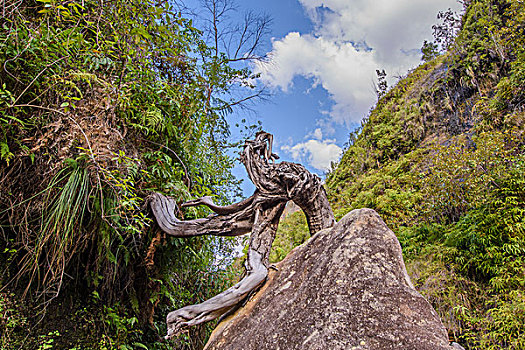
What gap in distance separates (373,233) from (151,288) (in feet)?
8.40

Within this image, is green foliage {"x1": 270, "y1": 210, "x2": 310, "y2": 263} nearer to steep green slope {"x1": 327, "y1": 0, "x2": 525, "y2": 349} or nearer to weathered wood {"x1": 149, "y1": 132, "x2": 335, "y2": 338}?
steep green slope {"x1": 327, "y1": 0, "x2": 525, "y2": 349}

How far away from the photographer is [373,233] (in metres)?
2.11

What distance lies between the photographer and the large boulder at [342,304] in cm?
155

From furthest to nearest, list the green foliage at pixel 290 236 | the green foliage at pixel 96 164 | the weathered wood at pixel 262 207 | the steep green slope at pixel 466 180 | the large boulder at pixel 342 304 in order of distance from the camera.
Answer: the green foliage at pixel 290 236
the steep green slope at pixel 466 180
the weathered wood at pixel 262 207
the green foliage at pixel 96 164
the large boulder at pixel 342 304

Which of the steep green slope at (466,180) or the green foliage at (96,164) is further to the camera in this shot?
the steep green slope at (466,180)

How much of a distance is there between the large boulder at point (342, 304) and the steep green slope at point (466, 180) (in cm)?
307

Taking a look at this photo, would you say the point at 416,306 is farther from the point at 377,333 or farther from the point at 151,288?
the point at 151,288

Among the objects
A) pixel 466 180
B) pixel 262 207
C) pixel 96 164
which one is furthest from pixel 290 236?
pixel 96 164

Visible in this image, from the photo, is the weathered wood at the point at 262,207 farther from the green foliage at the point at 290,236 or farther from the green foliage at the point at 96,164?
the green foliage at the point at 290,236

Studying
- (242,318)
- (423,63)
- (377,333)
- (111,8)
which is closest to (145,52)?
(111,8)

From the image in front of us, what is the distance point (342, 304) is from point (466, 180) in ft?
16.3

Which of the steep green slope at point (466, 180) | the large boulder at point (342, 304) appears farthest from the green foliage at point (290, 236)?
the large boulder at point (342, 304)

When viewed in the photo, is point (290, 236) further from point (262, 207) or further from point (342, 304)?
point (342, 304)

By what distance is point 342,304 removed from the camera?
5.73 ft
